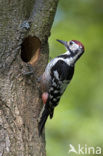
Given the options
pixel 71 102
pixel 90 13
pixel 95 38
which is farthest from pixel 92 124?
pixel 90 13

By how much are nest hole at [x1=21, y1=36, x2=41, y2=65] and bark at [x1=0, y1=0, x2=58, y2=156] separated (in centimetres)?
1

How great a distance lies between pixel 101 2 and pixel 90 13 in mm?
315

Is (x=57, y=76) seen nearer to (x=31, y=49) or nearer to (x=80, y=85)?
(x=31, y=49)

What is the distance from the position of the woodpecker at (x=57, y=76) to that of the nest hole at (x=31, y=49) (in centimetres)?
24

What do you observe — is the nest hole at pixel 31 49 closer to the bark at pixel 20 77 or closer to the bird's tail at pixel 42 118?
the bark at pixel 20 77

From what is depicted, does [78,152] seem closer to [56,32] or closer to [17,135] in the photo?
[56,32]

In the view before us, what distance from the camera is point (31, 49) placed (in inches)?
184

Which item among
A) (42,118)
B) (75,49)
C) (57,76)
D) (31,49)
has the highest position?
(31,49)

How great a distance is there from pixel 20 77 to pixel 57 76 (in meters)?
0.87

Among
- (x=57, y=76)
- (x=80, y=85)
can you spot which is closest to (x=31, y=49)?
(x=57, y=76)

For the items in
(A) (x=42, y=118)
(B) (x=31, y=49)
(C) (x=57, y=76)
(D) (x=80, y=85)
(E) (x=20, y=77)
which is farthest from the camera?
(D) (x=80, y=85)

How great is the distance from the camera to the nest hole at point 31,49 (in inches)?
177

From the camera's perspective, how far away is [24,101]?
412 cm

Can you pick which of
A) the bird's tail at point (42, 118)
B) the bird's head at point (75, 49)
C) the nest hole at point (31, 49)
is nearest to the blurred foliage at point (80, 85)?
the bird's head at point (75, 49)
